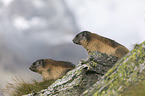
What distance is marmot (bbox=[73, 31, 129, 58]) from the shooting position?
538 inches

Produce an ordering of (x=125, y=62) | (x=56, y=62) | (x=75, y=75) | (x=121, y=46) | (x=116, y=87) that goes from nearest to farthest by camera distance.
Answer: (x=116, y=87) → (x=125, y=62) → (x=75, y=75) → (x=121, y=46) → (x=56, y=62)

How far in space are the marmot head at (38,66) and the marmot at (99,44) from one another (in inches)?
194

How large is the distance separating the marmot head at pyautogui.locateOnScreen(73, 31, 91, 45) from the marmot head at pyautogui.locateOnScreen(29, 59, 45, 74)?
4939 mm

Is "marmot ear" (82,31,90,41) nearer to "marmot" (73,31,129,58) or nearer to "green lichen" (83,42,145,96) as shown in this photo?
"marmot" (73,31,129,58)

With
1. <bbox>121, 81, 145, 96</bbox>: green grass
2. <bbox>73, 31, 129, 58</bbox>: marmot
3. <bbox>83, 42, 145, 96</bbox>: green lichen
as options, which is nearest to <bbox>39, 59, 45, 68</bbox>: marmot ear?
<bbox>73, 31, 129, 58</bbox>: marmot

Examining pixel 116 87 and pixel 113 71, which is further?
pixel 113 71

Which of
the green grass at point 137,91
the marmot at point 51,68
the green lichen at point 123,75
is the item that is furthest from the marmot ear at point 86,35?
the green grass at point 137,91

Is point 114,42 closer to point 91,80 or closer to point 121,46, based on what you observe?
point 121,46

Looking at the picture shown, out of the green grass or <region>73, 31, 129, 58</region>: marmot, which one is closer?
the green grass

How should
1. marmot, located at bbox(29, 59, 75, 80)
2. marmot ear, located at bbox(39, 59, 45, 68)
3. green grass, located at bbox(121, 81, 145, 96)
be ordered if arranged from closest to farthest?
green grass, located at bbox(121, 81, 145, 96)
marmot, located at bbox(29, 59, 75, 80)
marmot ear, located at bbox(39, 59, 45, 68)

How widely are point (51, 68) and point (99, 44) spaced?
6162 mm

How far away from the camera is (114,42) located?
1438 cm

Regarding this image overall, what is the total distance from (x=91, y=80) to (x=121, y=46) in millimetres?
6448

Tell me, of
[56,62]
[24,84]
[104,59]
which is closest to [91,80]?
[104,59]
